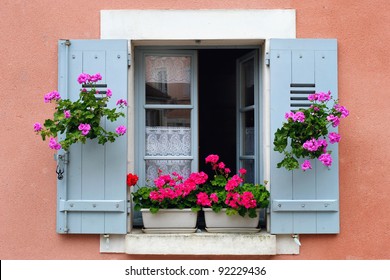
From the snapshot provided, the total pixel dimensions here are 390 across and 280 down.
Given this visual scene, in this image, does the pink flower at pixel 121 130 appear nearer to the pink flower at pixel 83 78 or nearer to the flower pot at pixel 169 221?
the pink flower at pixel 83 78

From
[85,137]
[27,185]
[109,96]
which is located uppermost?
[109,96]

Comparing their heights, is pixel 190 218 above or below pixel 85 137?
below

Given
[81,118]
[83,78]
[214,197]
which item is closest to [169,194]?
[214,197]

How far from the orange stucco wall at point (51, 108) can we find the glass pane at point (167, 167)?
703mm

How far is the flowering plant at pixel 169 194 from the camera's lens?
382 cm

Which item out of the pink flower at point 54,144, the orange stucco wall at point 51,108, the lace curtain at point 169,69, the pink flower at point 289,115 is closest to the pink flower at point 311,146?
the pink flower at point 289,115

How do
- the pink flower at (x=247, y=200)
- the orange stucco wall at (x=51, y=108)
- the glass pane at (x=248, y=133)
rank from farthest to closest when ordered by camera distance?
1. the glass pane at (x=248, y=133)
2. the orange stucco wall at (x=51, y=108)
3. the pink flower at (x=247, y=200)

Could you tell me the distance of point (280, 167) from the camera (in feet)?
12.6

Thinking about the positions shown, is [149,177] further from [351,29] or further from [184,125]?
[351,29]

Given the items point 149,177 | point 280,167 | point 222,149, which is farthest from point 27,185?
point 222,149

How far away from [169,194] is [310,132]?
1.12 meters

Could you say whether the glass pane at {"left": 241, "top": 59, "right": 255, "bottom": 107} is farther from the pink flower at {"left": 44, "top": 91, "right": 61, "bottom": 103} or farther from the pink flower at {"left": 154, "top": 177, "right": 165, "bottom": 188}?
the pink flower at {"left": 44, "top": 91, "right": 61, "bottom": 103}

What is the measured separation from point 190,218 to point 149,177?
552 mm

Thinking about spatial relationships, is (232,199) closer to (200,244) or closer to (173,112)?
(200,244)
